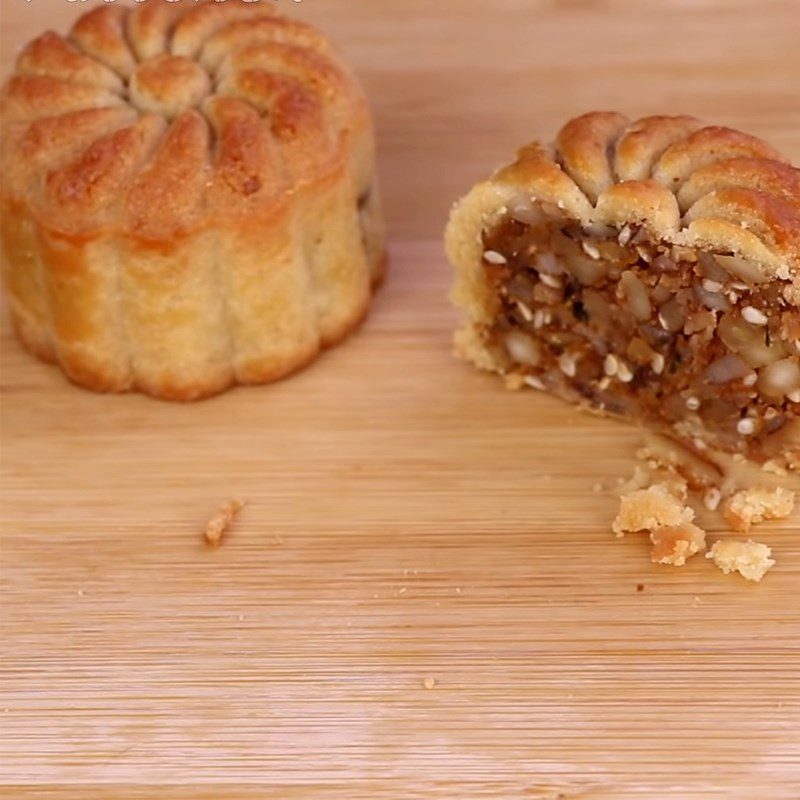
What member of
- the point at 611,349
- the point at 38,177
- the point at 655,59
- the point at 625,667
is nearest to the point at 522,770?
the point at 625,667

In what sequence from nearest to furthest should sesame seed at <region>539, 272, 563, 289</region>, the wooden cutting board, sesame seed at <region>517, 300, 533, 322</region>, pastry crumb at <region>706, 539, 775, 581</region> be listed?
the wooden cutting board, pastry crumb at <region>706, 539, 775, 581</region>, sesame seed at <region>539, 272, 563, 289</region>, sesame seed at <region>517, 300, 533, 322</region>

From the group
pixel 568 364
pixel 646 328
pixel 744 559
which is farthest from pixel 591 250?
pixel 744 559

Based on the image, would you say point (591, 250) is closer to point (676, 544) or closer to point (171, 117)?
point (676, 544)

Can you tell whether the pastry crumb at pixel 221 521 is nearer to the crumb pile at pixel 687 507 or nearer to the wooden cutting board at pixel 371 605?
the wooden cutting board at pixel 371 605

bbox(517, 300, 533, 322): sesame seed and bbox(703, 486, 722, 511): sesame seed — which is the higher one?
bbox(517, 300, 533, 322): sesame seed

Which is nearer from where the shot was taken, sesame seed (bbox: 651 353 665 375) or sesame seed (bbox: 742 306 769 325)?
sesame seed (bbox: 742 306 769 325)

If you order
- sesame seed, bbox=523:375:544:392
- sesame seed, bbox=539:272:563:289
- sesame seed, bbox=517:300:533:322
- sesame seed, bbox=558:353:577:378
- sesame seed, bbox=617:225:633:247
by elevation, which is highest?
sesame seed, bbox=617:225:633:247

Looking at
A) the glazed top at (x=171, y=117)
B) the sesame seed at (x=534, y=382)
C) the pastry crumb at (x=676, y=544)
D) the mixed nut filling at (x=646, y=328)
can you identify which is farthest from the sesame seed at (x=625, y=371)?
the glazed top at (x=171, y=117)

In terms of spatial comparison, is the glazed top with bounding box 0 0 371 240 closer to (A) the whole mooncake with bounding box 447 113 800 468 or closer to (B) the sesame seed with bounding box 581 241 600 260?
(A) the whole mooncake with bounding box 447 113 800 468

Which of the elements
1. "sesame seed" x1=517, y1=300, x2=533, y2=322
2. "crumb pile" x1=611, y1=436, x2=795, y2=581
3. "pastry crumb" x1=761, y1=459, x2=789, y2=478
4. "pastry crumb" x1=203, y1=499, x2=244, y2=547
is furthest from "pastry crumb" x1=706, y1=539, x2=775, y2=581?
"pastry crumb" x1=203, y1=499, x2=244, y2=547
